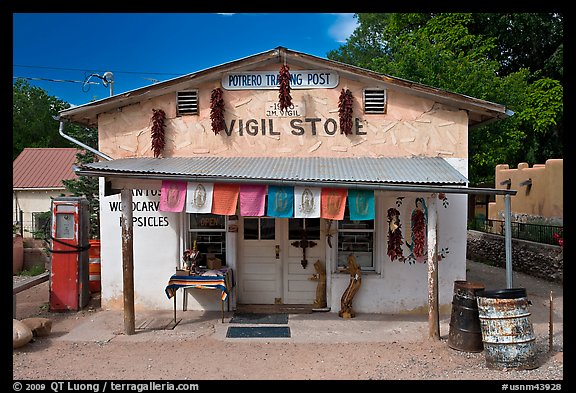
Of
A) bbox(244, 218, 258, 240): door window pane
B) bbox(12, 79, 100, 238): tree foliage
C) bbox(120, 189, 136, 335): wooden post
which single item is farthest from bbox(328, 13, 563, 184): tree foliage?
bbox(12, 79, 100, 238): tree foliage

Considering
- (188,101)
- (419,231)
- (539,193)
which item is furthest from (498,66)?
(188,101)

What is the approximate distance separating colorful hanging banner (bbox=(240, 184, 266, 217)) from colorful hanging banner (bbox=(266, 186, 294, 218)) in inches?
5.0

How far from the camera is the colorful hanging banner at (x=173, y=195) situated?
27.8 feet

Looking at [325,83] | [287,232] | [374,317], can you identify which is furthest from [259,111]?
[374,317]

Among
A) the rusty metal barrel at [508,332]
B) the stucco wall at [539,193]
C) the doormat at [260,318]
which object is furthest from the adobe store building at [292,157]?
the stucco wall at [539,193]

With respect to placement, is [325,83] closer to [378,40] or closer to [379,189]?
[379,189]

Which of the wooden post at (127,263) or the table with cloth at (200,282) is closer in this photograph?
the wooden post at (127,263)

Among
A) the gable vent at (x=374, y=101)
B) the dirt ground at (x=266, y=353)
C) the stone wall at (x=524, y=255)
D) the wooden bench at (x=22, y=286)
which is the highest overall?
the gable vent at (x=374, y=101)

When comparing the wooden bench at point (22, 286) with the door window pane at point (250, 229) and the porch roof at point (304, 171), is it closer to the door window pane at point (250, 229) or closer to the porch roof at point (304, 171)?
the porch roof at point (304, 171)

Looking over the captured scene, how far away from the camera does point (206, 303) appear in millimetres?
10039

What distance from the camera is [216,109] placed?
385 inches

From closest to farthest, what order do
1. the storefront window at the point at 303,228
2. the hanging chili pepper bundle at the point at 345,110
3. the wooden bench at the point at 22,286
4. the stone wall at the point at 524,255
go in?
the wooden bench at the point at 22,286 → the hanging chili pepper bundle at the point at 345,110 → the storefront window at the point at 303,228 → the stone wall at the point at 524,255

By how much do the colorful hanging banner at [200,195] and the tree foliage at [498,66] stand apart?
12540mm

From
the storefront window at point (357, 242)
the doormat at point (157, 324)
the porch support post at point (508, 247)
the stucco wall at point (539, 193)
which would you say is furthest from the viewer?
the stucco wall at point (539, 193)
